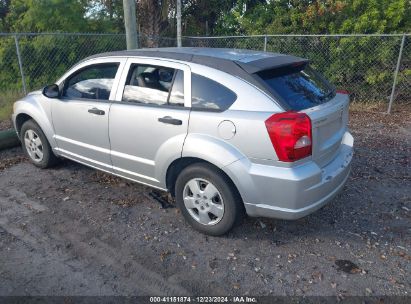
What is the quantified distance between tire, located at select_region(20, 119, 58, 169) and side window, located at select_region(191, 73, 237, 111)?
2.61m

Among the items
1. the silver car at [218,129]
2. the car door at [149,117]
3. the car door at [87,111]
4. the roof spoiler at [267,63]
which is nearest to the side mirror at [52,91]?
the car door at [87,111]

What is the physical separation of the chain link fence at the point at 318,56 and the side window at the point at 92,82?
4.13 metres

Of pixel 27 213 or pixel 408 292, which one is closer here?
pixel 408 292

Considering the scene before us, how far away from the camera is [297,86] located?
333 centimetres

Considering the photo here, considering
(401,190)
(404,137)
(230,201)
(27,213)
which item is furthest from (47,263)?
(404,137)

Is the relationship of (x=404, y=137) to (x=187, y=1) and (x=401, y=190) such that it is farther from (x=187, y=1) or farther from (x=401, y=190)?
(x=187, y=1)

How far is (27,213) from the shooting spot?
3.96 m

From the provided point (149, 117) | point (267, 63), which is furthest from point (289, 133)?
point (149, 117)

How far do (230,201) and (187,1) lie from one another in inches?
423

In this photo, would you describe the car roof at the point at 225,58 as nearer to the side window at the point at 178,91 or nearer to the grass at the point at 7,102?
the side window at the point at 178,91

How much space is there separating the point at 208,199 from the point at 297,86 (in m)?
1.33

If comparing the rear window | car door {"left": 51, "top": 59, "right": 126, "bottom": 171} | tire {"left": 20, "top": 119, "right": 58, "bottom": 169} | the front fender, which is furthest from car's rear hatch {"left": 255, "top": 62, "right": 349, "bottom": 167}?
tire {"left": 20, "top": 119, "right": 58, "bottom": 169}

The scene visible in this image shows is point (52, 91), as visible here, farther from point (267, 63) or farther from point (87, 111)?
point (267, 63)

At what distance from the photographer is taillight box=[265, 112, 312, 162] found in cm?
287
